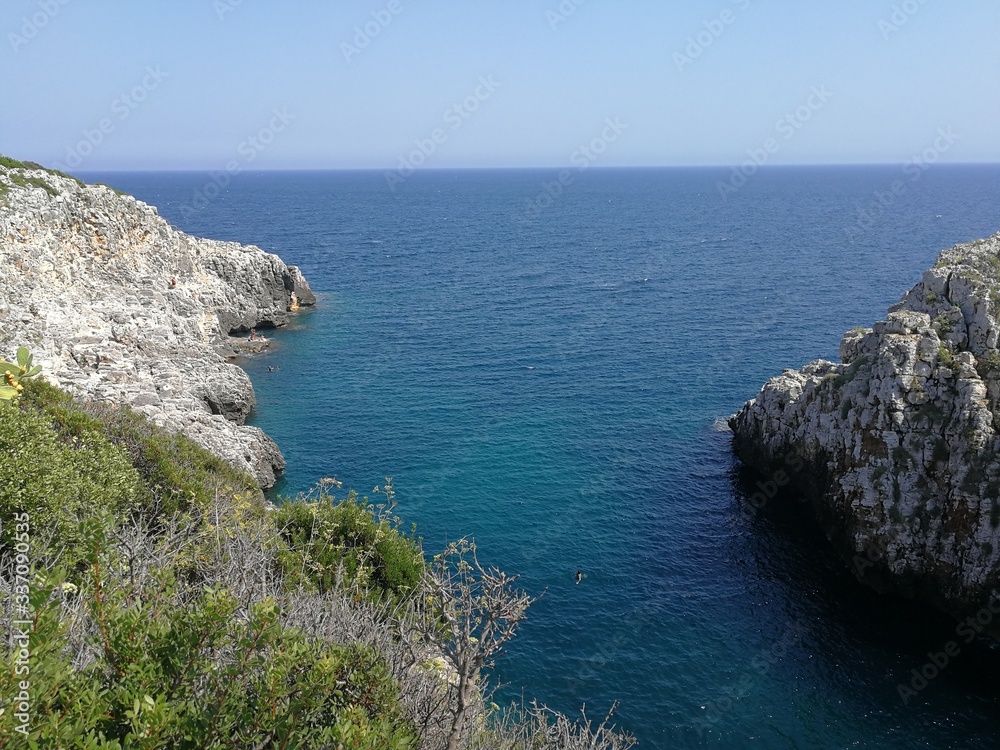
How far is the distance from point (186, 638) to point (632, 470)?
4159 centimetres

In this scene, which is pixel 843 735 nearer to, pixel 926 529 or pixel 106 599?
pixel 926 529

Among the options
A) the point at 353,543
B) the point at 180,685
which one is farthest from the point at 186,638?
the point at 353,543

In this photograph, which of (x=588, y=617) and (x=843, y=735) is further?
(x=588, y=617)

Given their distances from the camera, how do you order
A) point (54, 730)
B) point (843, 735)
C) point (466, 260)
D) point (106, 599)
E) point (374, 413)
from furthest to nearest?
point (466, 260)
point (374, 413)
point (843, 735)
point (106, 599)
point (54, 730)

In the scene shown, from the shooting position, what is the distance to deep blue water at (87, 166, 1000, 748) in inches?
1234

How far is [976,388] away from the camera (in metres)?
37.3

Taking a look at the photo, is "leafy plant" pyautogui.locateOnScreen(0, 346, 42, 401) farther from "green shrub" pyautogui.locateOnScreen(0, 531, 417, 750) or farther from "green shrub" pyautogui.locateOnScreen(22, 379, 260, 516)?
"green shrub" pyautogui.locateOnScreen(22, 379, 260, 516)

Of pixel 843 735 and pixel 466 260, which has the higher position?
pixel 466 260

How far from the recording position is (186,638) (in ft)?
35.7

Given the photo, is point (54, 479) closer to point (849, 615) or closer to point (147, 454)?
point (147, 454)

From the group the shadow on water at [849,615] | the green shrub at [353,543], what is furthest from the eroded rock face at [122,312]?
the shadow on water at [849,615]

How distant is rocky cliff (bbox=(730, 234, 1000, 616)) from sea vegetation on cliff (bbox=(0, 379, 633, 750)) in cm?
2817

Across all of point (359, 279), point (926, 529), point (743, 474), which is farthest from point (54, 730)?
point (359, 279)

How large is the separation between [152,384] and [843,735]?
148 ft
